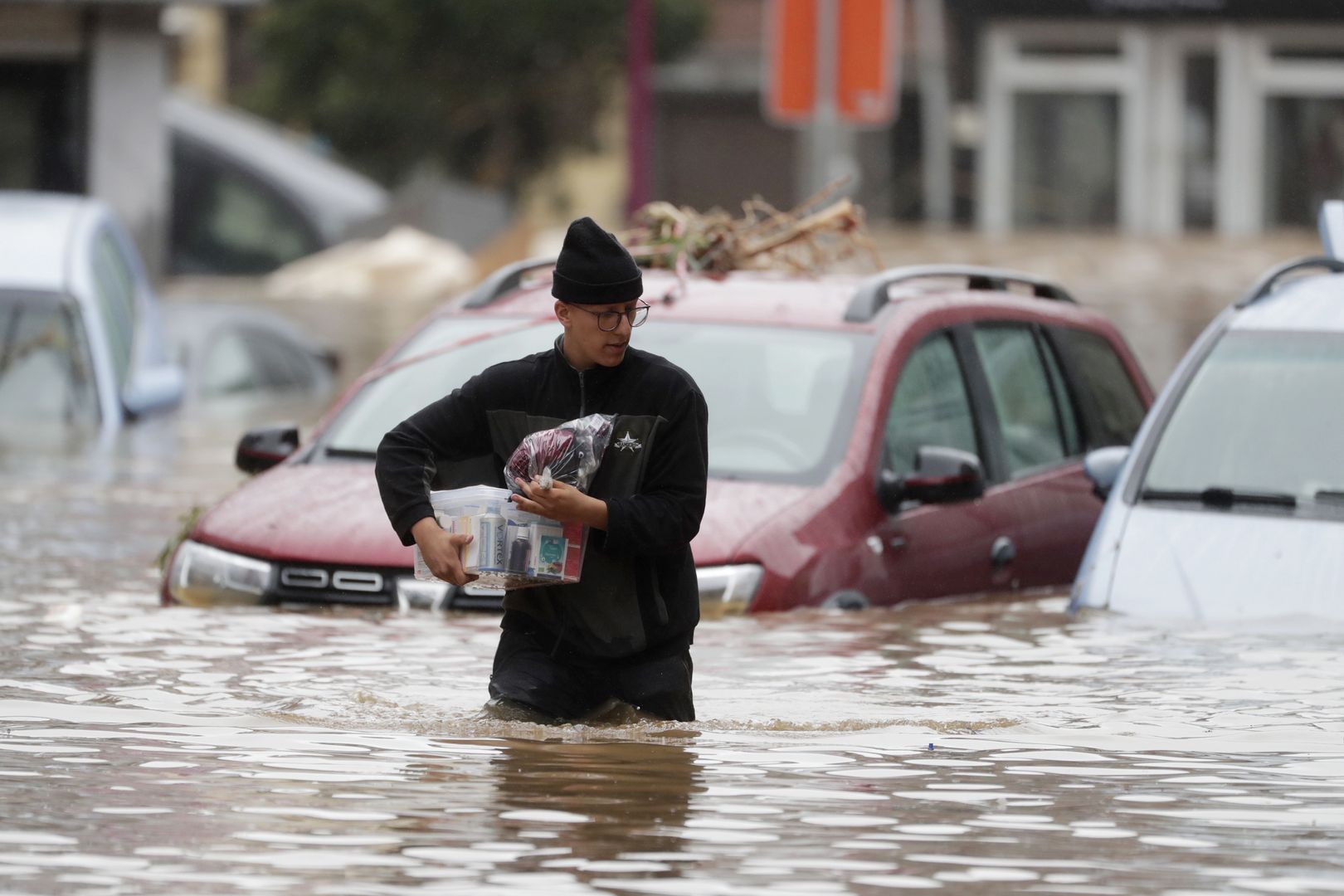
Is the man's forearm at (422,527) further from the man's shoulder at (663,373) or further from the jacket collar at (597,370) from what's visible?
the man's shoulder at (663,373)

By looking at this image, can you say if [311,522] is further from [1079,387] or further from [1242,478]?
[1079,387]

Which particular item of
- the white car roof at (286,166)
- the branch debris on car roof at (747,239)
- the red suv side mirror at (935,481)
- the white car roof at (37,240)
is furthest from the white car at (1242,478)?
the white car roof at (286,166)

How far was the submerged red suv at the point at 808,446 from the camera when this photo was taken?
934 centimetres

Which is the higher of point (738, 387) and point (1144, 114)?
point (1144, 114)

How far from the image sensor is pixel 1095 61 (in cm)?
3903

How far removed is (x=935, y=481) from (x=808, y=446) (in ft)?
1.40

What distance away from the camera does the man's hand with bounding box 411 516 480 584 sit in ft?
22.7

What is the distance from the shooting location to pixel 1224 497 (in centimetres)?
950

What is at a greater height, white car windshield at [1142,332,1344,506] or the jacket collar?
the jacket collar

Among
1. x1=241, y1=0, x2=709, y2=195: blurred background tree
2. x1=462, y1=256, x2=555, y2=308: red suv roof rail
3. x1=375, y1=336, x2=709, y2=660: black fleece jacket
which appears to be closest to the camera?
x1=375, y1=336, x2=709, y2=660: black fleece jacket

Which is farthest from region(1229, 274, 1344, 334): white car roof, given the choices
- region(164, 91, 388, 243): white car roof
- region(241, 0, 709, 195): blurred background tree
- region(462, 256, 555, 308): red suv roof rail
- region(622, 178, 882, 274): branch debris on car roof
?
region(241, 0, 709, 195): blurred background tree

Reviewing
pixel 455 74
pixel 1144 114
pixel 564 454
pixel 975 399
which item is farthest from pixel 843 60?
pixel 455 74

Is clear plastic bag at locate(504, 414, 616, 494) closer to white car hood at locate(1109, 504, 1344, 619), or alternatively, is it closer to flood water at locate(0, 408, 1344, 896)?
flood water at locate(0, 408, 1344, 896)

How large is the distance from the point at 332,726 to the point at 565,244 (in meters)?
1.48
